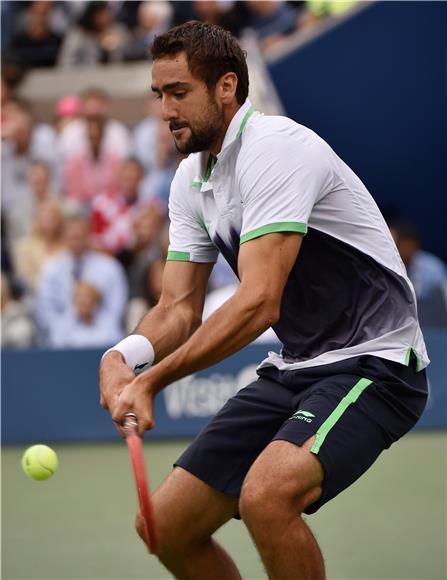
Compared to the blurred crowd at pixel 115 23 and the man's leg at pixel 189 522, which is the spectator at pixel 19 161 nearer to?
the blurred crowd at pixel 115 23

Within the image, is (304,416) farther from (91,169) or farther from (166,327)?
(91,169)

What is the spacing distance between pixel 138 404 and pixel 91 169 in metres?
8.03

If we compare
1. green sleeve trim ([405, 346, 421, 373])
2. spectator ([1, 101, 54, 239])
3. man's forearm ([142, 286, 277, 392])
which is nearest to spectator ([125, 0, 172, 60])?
spectator ([1, 101, 54, 239])

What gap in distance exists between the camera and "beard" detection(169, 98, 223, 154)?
13.1ft

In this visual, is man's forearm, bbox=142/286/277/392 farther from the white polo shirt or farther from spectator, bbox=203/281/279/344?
spectator, bbox=203/281/279/344

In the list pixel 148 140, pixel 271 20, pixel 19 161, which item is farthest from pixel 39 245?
pixel 271 20

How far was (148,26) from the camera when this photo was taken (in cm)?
1258

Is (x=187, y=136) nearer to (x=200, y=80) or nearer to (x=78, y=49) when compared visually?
(x=200, y=80)

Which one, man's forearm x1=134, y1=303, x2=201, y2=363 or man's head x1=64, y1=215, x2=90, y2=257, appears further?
man's head x1=64, y1=215, x2=90, y2=257

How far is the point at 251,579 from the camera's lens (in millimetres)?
5371

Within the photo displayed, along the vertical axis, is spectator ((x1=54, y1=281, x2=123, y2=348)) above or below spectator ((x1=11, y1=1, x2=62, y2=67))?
below

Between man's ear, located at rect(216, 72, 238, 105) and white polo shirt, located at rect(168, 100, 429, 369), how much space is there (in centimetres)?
7

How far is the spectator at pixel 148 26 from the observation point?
12562 millimetres

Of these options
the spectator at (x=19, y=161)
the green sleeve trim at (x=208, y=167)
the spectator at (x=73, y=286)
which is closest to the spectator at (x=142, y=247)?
the spectator at (x=73, y=286)
